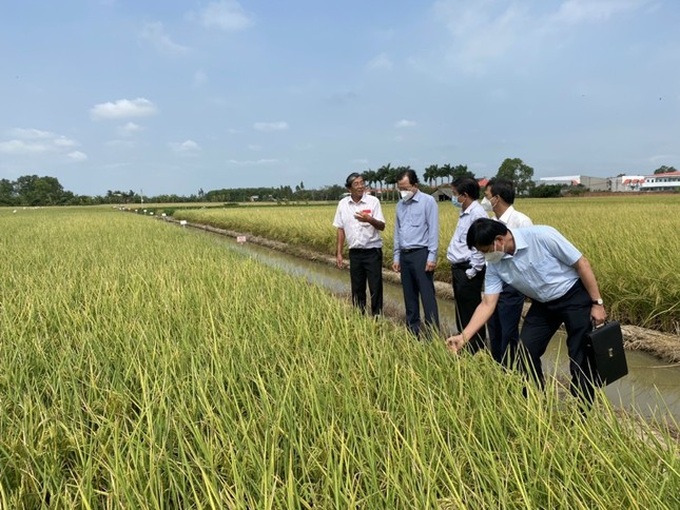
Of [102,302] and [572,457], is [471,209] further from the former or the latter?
[102,302]

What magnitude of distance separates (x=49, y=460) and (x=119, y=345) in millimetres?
961

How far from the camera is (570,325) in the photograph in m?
2.12

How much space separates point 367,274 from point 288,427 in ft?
8.34

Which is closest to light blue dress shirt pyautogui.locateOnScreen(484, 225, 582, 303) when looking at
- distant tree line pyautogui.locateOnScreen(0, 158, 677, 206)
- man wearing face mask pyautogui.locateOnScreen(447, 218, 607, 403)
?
man wearing face mask pyautogui.locateOnScreen(447, 218, 607, 403)

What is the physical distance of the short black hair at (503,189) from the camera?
105 inches

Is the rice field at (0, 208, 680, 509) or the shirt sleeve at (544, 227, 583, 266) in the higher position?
the shirt sleeve at (544, 227, 583, 266)

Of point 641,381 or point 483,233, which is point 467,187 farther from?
point 641,381

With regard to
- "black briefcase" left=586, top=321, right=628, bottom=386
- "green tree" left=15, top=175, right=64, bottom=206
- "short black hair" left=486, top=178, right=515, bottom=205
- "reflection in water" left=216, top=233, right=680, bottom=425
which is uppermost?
"green tree" left=15, top=175, right=64, bottom=206

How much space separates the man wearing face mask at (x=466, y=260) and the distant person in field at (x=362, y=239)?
2.64ft

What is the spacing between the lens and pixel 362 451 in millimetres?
1273

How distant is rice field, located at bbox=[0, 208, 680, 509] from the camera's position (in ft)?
3.51

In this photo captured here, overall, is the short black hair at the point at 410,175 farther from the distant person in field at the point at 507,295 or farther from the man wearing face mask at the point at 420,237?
the distant person in field at the point at 507,295

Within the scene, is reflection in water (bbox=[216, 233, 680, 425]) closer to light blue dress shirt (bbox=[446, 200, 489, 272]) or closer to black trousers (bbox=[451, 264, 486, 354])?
black trousers (bbox=[451, 264, 486, 354])

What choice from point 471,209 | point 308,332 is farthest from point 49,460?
point 471,209
